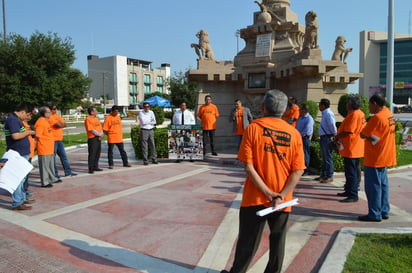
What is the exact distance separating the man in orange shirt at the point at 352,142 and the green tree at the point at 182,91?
25.3 metres

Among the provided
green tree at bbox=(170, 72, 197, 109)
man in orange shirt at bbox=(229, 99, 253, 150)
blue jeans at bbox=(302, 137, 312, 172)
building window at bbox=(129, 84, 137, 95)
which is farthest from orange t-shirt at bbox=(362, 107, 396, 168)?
building window at bbox=(129, 84, 137, 95)

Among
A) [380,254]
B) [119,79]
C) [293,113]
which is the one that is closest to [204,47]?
[293,113]

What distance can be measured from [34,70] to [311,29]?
17631 millimetres

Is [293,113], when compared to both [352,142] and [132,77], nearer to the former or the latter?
[352,142]

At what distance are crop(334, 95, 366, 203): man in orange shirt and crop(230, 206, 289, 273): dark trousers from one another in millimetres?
3353

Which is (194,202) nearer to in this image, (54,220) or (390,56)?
(54,220)

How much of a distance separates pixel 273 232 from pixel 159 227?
218 centimetres

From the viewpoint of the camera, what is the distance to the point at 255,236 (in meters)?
2.78

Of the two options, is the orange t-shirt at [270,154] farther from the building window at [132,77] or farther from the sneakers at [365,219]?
the building window at [132,77]

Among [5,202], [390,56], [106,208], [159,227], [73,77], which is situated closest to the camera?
[159,227]

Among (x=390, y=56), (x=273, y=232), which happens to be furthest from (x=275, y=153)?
(x=390, y=56)

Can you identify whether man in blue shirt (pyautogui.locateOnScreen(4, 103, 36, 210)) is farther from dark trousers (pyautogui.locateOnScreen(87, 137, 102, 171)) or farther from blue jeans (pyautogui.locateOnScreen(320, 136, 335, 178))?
blue jeans (pyautogui.locateOnScreen(320, 136, 335, 178))

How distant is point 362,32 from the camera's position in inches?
3263

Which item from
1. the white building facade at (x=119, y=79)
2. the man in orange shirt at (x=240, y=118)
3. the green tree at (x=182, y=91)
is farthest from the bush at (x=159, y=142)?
the white building facade at (x=119, y=79)
